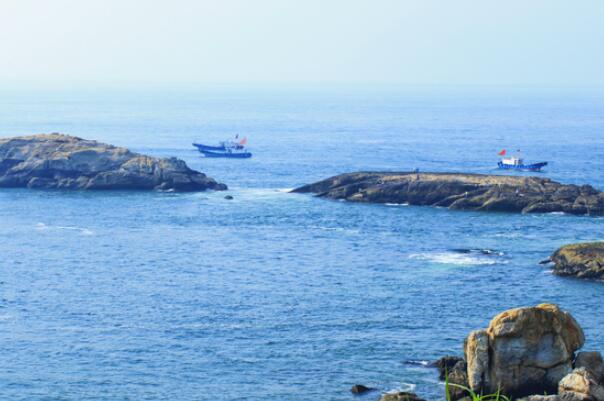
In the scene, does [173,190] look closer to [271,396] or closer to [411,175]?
[411,175]

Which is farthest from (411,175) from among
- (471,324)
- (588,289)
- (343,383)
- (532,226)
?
(343,383)

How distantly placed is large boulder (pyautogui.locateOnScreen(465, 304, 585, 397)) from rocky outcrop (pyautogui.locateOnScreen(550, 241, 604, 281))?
117 ft

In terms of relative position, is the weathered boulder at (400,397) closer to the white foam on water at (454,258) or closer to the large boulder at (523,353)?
the large boulder at (523,353)

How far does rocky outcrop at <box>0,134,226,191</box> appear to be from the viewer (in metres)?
154

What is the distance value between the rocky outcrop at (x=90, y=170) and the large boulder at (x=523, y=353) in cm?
9503

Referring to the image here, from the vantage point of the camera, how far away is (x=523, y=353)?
6228 centimetres

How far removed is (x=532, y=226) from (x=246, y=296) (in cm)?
4472

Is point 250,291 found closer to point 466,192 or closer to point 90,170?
point 466,192

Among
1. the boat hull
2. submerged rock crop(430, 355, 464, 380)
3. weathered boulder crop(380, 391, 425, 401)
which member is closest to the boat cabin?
the boat hull

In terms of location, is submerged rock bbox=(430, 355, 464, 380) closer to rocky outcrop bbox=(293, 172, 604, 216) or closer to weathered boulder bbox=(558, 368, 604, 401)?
weathered boulder bbox=(558, 368, 604, 401)

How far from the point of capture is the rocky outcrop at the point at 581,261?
97125 millimetres

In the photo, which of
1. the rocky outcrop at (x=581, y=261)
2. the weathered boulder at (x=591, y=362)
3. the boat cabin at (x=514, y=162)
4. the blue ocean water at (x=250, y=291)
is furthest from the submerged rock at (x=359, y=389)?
the boat cabin at (x=514, y=162)

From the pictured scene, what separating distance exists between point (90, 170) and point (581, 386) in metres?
110

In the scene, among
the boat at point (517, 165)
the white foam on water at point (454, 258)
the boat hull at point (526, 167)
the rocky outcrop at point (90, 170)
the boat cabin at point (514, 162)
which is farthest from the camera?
the boat cabin at point (514, 162)
